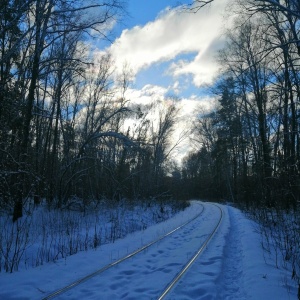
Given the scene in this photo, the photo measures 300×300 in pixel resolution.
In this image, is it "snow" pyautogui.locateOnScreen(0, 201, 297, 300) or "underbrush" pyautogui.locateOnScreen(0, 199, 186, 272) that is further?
"underbrush" pyautogui.locateOnScreen(0, 199, 186, 272)

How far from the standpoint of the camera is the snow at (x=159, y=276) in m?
5.78

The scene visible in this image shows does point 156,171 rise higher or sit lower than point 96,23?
lower

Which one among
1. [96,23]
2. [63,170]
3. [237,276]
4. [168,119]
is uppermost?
[168,119]

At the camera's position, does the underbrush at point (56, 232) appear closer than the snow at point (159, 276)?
No

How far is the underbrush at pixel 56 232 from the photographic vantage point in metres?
8.55

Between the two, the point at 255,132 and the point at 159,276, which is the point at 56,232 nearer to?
the point at 159,276

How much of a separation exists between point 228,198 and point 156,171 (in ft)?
66.0

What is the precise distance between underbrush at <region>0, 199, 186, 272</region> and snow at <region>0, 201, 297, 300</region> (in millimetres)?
773

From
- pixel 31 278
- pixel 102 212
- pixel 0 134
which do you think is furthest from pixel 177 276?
pixel 102 212

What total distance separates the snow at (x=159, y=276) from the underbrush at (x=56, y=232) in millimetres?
773

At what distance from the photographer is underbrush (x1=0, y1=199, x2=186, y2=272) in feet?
28.0

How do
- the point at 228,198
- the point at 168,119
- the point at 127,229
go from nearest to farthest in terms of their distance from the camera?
the point at 127,229 < the point at 168,119 < the point at 228,198

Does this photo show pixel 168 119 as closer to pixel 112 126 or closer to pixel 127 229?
pixel 112 126

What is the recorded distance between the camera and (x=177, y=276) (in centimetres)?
677
